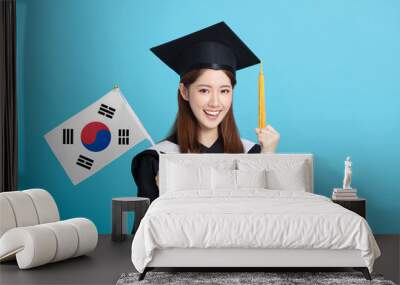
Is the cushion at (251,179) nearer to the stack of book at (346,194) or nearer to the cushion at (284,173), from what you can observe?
the cushion at (284,173)

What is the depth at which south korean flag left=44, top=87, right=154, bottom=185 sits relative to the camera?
21.6 feet

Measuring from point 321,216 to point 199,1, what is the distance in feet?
9.89

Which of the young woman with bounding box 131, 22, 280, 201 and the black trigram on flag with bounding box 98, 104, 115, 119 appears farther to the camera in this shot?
the black trigram on flag with bounding box 98, 104, 115, 119

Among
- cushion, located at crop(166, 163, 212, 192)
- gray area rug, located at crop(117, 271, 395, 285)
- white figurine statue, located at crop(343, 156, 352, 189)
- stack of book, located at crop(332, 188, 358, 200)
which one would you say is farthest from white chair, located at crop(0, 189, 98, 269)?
white figurine statue, located at crop(343, 156, 352, 189)

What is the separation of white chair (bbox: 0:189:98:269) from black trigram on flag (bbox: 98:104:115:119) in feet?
4.71

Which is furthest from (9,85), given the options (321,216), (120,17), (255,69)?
(321,216)

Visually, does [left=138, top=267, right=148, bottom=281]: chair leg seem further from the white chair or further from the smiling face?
the smiling face

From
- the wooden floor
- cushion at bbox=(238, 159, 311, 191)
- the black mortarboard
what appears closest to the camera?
the wooden floor

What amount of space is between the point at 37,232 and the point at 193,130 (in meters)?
2.21

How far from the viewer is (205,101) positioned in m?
6.34

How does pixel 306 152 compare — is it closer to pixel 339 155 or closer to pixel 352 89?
pixel 339 155

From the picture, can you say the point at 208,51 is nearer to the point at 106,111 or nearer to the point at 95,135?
the point at 106,111

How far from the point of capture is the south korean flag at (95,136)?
6578 mm

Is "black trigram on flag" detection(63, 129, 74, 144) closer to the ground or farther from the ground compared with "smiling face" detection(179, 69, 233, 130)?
closer to the ground
